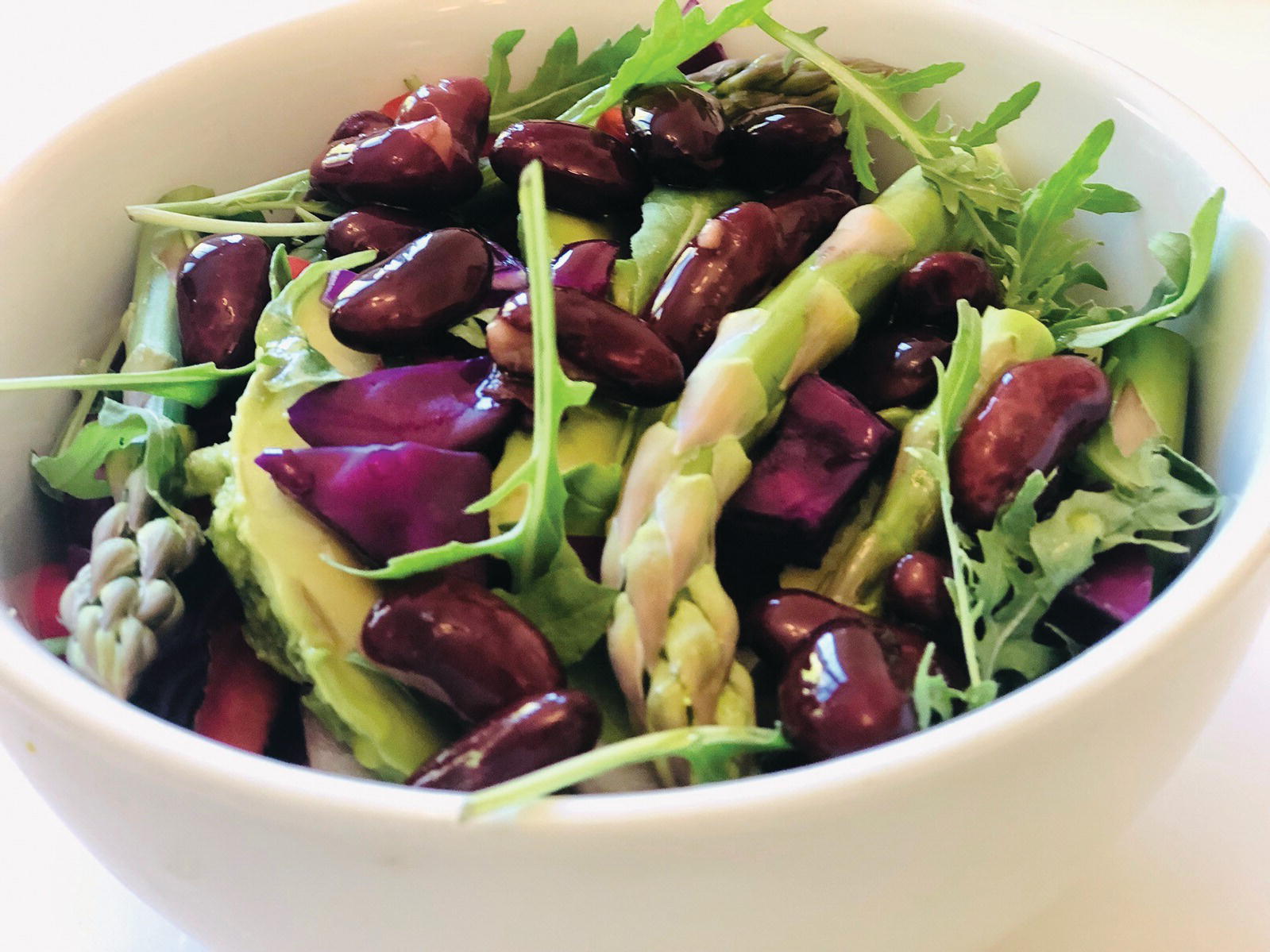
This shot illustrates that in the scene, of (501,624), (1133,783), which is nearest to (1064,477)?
(1133,783)

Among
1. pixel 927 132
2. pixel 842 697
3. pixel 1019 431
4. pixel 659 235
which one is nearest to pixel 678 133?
pixel 659 235

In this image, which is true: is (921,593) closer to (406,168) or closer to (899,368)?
(899,368)

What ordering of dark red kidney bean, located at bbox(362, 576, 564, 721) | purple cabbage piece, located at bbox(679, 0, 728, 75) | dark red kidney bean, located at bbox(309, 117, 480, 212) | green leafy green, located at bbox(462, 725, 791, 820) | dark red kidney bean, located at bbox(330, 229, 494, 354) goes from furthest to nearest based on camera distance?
1. purple cabbage piece, located at bbox(679, 0, 728, 75)
2. dark red kidney bean, located at bbox(309, 117, 480, 212)
3. dark red kidney bean, located at bbox(330, 229, 494, 354)
4. dark red kidney bean, located at bbox(362, 576, 564, 721)
5. green leafy green, located at bbox(462, 725, 791, 820)

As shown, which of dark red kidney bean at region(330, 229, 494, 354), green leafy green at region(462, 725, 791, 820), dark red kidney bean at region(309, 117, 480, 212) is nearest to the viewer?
green leafy green at region(462, 725, 791, 820)

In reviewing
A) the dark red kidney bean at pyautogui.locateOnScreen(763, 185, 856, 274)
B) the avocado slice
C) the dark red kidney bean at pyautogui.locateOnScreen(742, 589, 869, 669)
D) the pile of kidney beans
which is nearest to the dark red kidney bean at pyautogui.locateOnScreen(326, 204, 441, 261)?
the pile of kidney beans

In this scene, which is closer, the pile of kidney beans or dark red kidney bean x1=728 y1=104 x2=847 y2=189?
the pile of kidney beans

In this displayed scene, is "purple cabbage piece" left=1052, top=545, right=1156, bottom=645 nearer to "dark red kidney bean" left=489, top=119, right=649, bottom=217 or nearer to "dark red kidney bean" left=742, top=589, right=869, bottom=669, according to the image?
"dark red kidney bean" left=742, top=589, right=869, bottom=669

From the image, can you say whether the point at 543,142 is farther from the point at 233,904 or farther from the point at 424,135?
the point at 233,904
